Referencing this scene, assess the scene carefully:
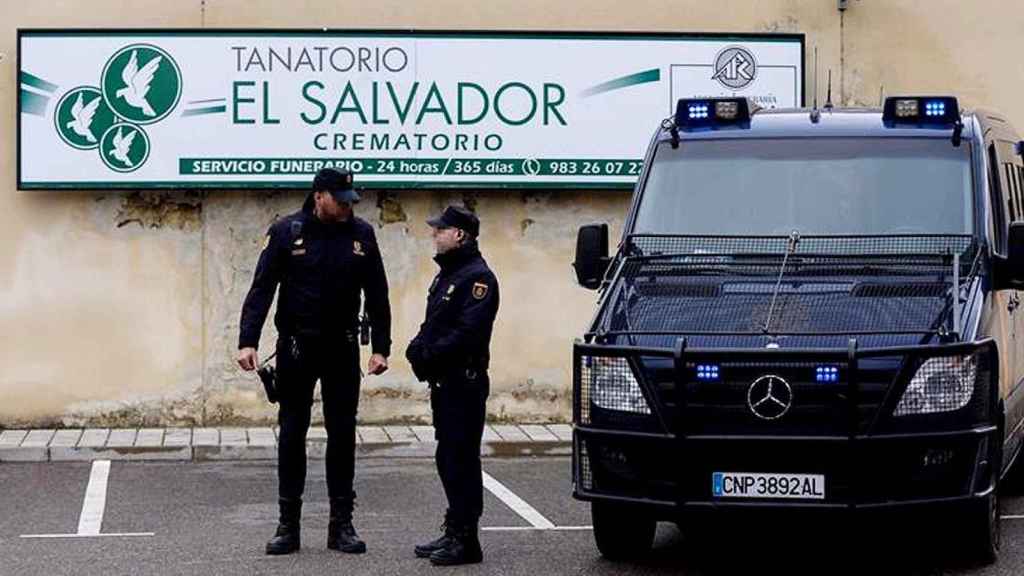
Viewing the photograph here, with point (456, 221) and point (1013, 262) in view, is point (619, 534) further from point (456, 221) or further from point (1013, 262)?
point (1013, 262)

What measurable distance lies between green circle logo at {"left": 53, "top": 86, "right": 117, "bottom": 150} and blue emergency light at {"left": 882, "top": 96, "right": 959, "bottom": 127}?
25.7ft

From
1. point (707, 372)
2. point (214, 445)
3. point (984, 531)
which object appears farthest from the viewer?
point (214, 445)

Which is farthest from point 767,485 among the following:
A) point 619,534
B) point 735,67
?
point 735,67

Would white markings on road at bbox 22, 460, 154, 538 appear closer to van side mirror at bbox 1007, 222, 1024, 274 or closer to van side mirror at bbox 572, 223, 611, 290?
van side mirror at bbox 572, 223, 611, 290

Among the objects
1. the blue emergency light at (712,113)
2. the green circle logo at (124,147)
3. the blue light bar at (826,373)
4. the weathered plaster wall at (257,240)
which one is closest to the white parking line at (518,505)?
the blue emergency light at (712,113)

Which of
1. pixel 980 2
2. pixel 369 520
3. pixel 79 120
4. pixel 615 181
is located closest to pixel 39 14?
pixel 79 120

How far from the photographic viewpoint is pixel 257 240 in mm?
16250

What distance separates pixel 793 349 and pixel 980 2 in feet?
30.0

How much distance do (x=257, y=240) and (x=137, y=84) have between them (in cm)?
163

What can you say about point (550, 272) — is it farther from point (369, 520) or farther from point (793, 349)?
point (793, 349)

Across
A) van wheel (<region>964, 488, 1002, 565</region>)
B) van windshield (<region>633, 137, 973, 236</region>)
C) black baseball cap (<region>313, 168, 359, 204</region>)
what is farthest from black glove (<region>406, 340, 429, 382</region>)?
van wheel (<region>964, 488, 1002, 565</region>)

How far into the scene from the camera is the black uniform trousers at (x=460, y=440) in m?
9.59

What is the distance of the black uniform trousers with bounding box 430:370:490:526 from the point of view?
9.59 metres

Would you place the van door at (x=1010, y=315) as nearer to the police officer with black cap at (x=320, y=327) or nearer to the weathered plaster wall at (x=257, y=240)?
the police officer with black cap at (x=320, y=327)
